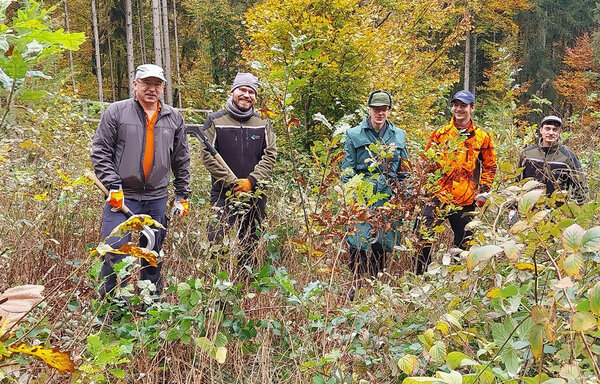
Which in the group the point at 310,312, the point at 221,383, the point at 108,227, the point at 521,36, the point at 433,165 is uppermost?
the point at 521,36

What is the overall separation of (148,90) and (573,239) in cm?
298

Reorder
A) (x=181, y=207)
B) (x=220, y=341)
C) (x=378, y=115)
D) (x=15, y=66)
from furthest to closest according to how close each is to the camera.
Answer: (x=378, y=115) < (x=181, y=207) < (x=220, y=341) < (x=15, y=66)

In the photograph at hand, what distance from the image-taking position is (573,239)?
1.14 meters

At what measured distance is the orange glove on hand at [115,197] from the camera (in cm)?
315

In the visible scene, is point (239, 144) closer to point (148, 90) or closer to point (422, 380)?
point (148, 90)

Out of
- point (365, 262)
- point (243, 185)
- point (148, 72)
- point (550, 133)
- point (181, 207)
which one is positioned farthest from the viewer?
point (550, 133)

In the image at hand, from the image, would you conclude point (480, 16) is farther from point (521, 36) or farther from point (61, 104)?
point (61, 104)

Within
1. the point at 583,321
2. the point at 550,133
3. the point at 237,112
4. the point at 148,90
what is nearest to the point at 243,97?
the point at 237,112

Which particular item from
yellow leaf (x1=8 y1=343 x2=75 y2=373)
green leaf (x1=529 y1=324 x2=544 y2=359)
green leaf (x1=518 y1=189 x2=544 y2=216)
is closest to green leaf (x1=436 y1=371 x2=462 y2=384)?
green leaf (x1=529 y1=324 x2=544 y2=359)

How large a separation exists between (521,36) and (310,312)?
28597 millimetres

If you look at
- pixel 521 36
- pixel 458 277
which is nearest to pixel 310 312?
pixel 458 277

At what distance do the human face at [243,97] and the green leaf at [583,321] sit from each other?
3.47 metres

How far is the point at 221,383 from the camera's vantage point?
7.43ft

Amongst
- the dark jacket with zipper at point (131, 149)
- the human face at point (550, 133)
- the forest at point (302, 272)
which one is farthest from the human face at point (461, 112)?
the dark jacket with zipper at point (131, 149)
